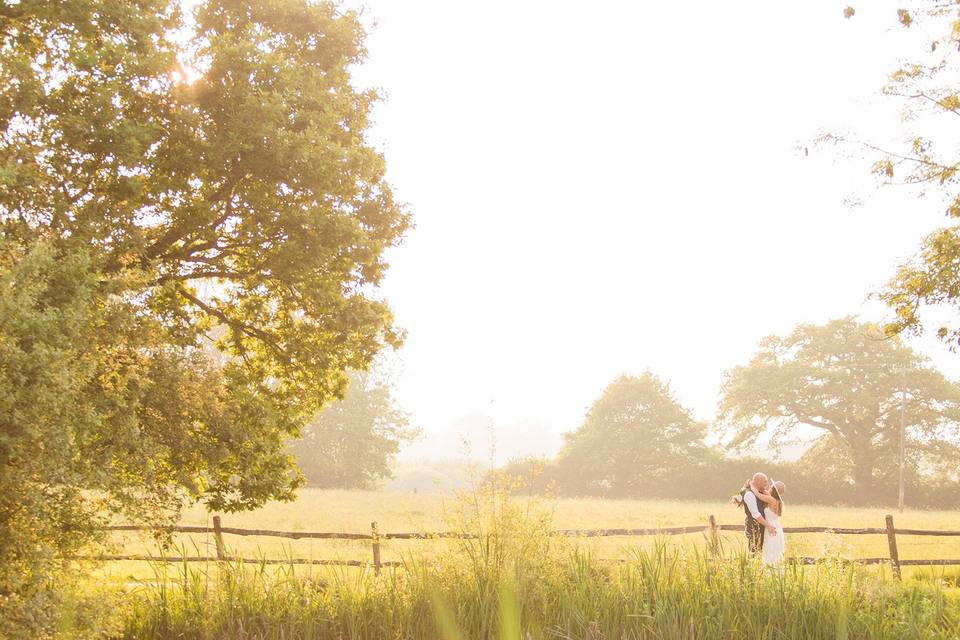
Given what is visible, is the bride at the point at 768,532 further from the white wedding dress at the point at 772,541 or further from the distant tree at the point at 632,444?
the distant tree at the point at 632,444

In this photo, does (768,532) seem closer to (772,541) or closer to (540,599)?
(772,541)

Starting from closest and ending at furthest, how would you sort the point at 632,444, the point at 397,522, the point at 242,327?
the point at 242,327 → the point at 397,522 → the point at 632,444

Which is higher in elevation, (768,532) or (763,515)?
(763,515)

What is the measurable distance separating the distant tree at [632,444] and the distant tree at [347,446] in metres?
14.1

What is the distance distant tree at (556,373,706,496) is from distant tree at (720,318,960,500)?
3579mm

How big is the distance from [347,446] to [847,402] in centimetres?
3568

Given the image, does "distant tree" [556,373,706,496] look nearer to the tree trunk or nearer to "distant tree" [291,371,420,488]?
the tree trunk

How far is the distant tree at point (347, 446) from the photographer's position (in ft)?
168

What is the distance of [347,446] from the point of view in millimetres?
51969

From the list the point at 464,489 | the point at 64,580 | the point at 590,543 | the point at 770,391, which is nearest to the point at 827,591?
the point at 590,543

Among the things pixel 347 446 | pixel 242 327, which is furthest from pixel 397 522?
pixel 347 446

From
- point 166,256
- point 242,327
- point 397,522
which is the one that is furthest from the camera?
point 397,522

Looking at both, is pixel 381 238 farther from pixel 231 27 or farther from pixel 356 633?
pixel 356 633

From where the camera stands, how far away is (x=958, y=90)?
1432 centimetres
